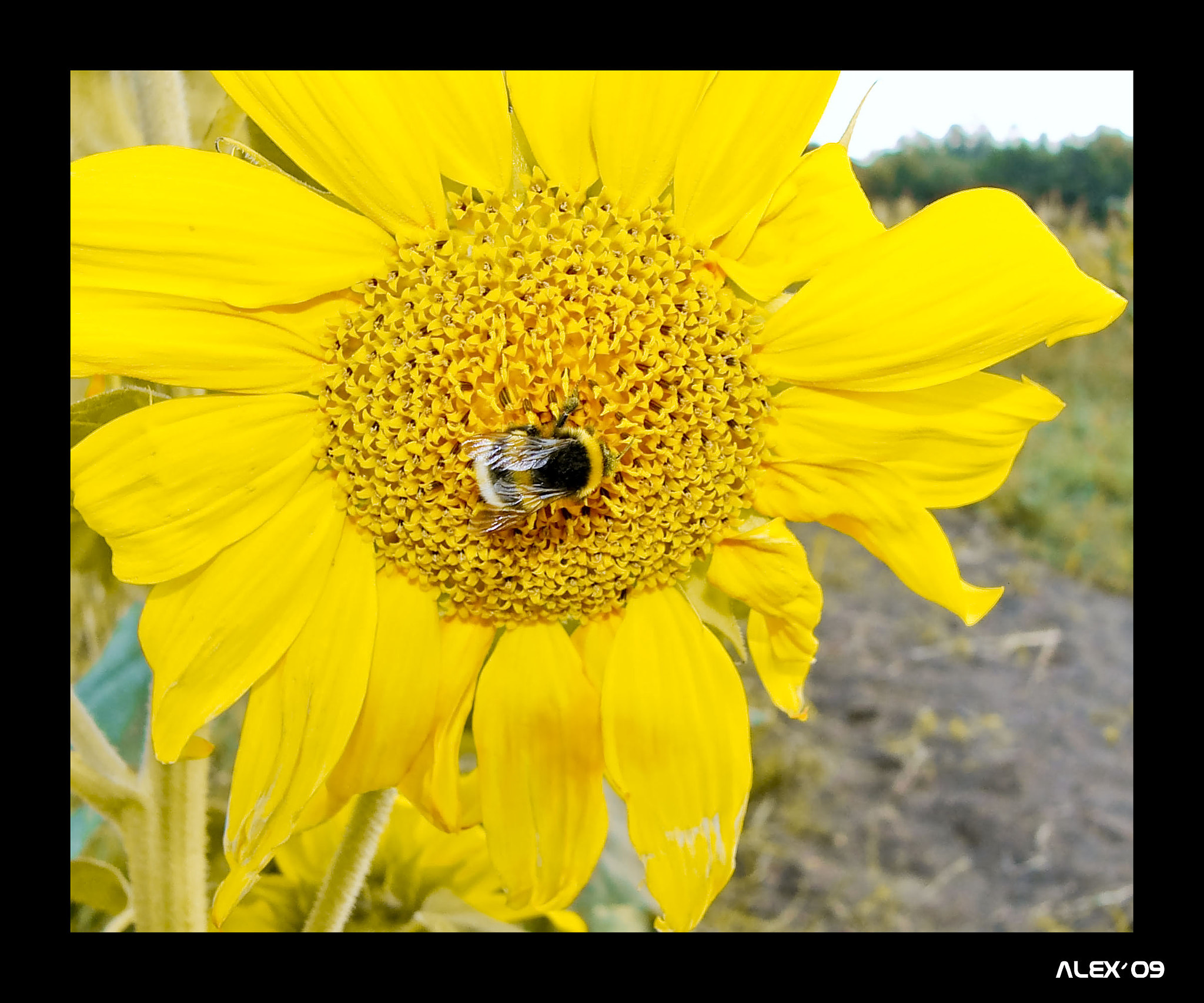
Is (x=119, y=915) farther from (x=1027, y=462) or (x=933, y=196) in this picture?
(x=1027, y=462)

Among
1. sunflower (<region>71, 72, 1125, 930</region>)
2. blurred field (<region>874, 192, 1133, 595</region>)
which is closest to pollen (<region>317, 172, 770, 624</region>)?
sunflower (<region>71, 72, 1125, 930</region>)

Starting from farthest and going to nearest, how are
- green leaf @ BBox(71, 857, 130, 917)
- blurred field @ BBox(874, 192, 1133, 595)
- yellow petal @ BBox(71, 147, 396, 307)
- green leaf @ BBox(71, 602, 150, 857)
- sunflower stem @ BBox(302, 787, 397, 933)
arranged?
blurred field @ BBox(874, 192, 1133, 595) < green leaf @ BBox(71, 602, 150, 857) < green leaf @ BBox(71, 857, 130, 917) < sunflower stem @ BBox(302, 787, 397, 933) < yellow petal @ BBox(71, 147, 396, 307)

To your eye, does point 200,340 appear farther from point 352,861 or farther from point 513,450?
point 352,861

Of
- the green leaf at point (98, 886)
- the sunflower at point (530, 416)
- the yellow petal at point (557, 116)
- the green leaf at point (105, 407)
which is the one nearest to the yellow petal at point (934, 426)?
the sunflower at point (530, 416)

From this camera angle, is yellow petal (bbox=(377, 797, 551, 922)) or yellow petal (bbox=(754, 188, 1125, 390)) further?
yellow petal (bbox=(377, 797, 551, 922))

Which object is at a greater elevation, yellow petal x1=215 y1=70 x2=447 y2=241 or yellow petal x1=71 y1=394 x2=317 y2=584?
yellow petal x1=215 y1=70 x2=447 y2=241

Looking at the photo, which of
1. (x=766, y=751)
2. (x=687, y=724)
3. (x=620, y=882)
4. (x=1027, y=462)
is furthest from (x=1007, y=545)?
(x=687, y=724)

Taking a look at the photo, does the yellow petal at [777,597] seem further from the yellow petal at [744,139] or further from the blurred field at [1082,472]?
the blurred field at [1082,472]

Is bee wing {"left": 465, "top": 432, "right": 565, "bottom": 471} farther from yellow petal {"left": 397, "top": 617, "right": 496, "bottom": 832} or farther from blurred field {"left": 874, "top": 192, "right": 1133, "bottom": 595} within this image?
blurred field {"left": 874, "top": 192, "right": 1133, "bottom": 595}
